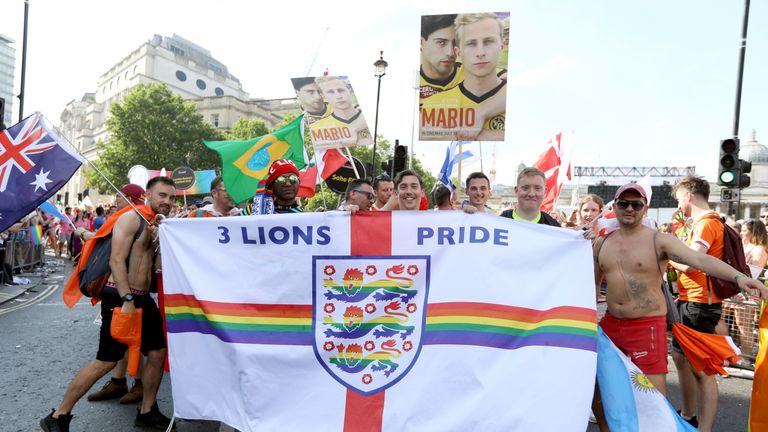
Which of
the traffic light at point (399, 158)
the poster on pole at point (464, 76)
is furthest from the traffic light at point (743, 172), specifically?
the traffic light at point (399, 158)

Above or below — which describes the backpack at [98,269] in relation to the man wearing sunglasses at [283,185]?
below

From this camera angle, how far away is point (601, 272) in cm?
366

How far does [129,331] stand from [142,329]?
0.80ft

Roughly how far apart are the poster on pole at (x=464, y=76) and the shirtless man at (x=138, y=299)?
2529mm

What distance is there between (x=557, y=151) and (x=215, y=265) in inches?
249

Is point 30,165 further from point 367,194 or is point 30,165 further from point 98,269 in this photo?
point 367,194

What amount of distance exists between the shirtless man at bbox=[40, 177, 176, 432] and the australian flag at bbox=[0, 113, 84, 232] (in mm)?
618

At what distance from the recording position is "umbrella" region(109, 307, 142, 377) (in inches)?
146

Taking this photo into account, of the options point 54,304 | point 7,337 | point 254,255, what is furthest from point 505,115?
point 54,304

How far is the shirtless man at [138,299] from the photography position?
382cm

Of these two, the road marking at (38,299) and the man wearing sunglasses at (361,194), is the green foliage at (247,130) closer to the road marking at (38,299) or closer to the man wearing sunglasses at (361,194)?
the road marking at (38,299)

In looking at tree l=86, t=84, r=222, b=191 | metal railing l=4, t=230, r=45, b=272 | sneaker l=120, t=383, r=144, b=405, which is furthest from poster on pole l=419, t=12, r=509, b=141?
tree l=86, t=84, r=222, b=191

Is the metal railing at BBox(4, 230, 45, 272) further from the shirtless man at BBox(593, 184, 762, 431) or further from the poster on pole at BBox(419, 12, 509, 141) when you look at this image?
the shirtless man at BBox(593, 184, 762, 431)

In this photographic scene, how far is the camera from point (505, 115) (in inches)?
196
